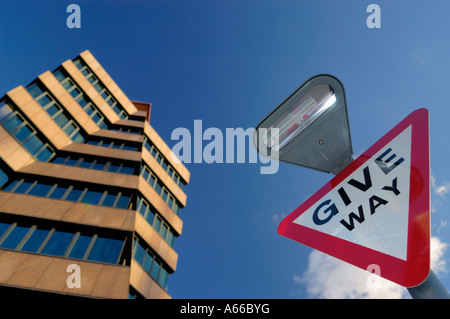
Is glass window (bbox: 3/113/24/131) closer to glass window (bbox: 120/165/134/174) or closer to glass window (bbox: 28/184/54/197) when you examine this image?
glass window (bbox: 28/184/54/197)

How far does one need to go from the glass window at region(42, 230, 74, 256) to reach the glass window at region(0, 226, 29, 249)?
39.3 inches

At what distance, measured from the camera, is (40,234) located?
10.0 m

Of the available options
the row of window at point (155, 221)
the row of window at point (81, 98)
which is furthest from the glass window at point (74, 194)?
the row of window at point (81, 98)

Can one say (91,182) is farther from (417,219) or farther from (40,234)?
(417,219)

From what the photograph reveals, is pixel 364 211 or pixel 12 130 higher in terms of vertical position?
pixel 12 130

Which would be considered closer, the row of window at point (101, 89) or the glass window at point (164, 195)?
the glass window at point (164, 195)

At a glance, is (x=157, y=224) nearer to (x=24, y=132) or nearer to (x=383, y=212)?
(x=24, y=132)

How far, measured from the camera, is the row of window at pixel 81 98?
16.2m

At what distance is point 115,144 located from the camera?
16.8 m

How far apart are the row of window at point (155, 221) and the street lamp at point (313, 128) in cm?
1221

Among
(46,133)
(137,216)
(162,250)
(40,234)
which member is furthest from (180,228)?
(46,133)

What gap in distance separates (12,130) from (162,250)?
892cm

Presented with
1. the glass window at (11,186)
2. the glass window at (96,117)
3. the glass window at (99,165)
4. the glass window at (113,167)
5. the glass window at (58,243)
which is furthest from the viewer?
the glass window at (96,117)

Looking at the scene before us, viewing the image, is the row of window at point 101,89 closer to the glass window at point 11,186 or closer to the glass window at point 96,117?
the glass window at point 96,117
